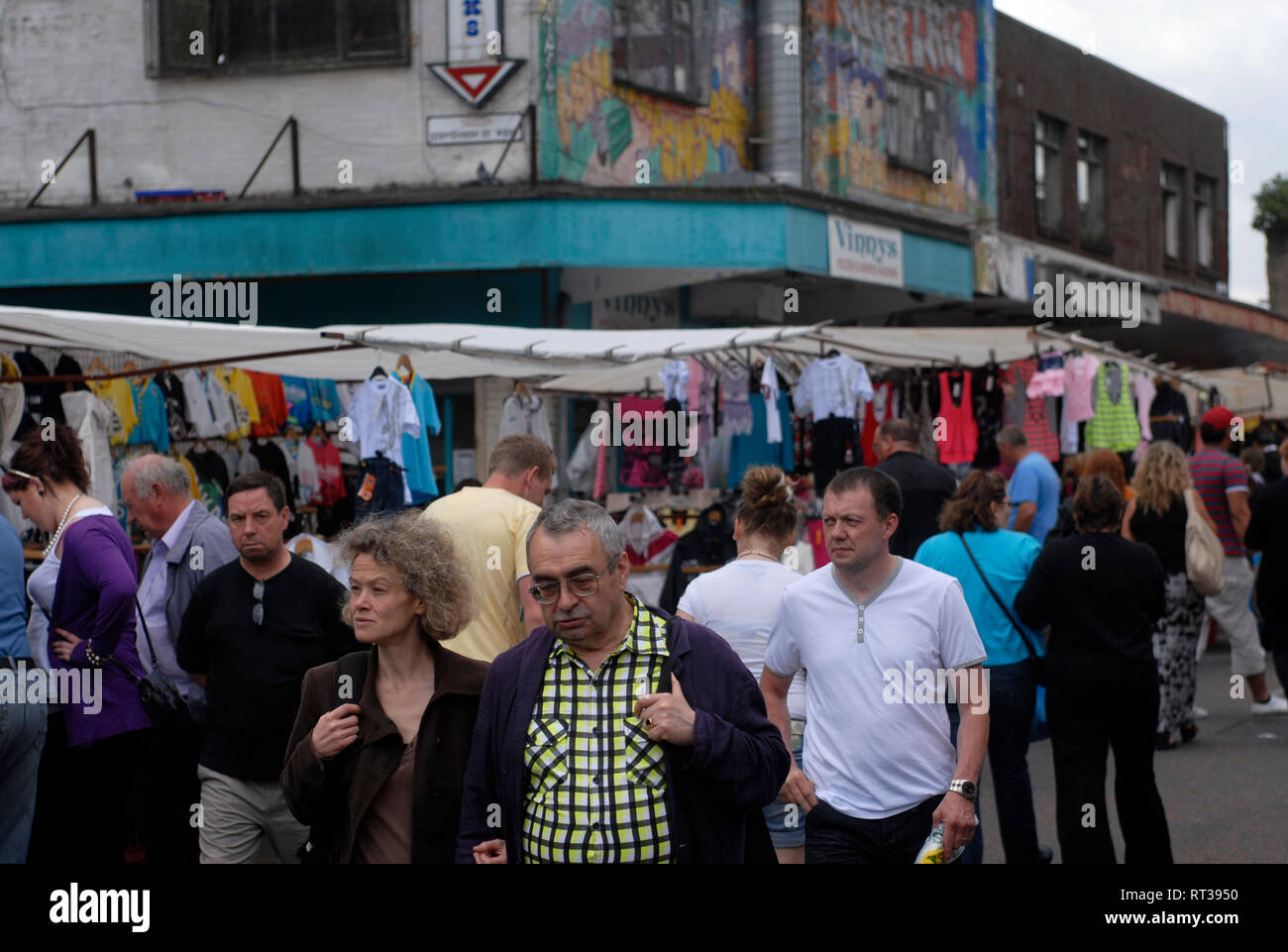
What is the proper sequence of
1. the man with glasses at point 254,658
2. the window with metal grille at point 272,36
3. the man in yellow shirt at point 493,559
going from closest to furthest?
the man with glasses at point 254,658 → the man in yellow shirt at point 493,559 → the window with metal grille at point 272,36

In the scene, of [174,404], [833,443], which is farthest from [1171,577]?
[174,404]

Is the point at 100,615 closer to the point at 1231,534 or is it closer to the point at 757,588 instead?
the point at 757,588

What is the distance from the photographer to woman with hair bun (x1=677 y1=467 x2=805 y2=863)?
21.7 ft

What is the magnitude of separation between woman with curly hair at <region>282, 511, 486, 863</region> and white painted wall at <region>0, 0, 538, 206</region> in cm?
1219

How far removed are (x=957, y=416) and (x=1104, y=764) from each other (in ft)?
22.7

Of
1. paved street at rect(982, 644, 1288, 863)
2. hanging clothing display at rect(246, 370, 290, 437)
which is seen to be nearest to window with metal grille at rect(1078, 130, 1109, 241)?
paved street at rect(982, 644, 1288, 863)

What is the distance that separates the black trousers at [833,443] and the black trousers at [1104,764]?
5417mm

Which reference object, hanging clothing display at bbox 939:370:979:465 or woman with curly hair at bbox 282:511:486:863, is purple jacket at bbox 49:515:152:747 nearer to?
woman with curly hair at bbox 282:511:486:863

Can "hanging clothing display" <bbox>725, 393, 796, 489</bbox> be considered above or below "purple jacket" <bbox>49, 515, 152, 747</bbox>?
above

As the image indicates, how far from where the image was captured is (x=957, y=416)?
13.9 metres

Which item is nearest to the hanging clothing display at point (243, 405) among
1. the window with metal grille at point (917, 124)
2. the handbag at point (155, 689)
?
the handbag at point (155, 689)

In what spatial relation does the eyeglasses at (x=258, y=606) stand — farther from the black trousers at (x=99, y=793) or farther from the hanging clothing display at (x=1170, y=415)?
the hanging clothing display at (x=1170, y=415)

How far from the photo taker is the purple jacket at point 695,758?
3.94m

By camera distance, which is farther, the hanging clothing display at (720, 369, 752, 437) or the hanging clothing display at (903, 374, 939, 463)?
the hanging clothing display at (903, 374, 939, 463)
